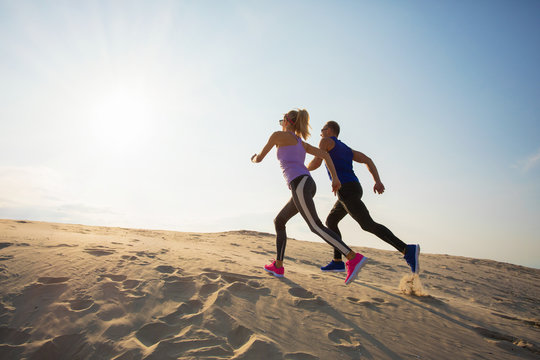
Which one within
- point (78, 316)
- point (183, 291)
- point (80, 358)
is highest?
point (183, 291)

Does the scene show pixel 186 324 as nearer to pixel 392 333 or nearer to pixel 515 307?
pixel 392 333

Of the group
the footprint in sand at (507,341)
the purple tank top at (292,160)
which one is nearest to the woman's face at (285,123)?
the purple tank top at (292,160)

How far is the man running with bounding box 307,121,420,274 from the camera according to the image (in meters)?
3.23

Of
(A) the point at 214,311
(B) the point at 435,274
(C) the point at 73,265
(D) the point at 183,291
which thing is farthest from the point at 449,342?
(B) the point at 435,274

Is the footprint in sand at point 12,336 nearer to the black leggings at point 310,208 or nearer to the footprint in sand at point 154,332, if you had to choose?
the footprint in sand at point 154,332

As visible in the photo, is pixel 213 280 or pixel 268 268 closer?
pixel 213 280

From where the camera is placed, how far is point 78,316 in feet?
7.02

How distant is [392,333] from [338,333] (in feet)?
1.56

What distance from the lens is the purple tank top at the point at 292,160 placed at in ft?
11.0

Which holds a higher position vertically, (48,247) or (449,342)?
(48,247)

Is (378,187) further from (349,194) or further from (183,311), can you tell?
(183,311)

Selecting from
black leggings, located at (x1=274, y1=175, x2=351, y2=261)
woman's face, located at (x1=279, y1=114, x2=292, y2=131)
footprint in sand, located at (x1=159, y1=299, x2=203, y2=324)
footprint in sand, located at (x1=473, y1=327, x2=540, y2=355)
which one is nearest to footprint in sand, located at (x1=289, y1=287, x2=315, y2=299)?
black leggings, located at (x1=274, y1=175, x2=351, y2=261)

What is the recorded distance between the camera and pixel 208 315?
2.21m

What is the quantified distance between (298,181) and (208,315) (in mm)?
1688
